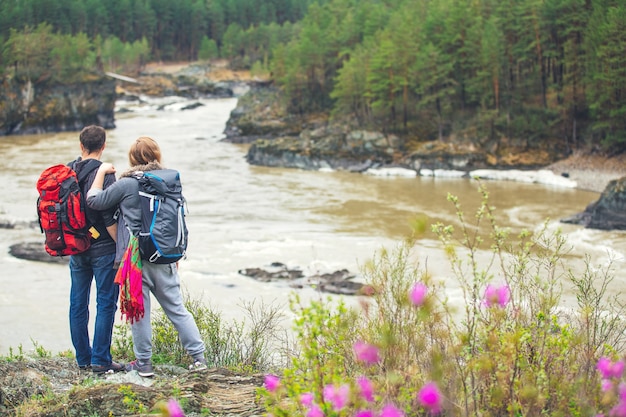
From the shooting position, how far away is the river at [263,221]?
1616 cm

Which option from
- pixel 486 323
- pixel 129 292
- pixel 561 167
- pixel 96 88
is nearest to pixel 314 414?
pixel 486 323

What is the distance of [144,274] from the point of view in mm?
5488

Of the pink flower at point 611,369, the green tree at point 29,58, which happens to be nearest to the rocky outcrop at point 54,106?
the green tree at point 29,58

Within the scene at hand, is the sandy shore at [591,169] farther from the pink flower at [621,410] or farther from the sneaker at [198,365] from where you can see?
the pink flower at [621,410]

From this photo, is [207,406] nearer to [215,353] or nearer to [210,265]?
[215,353]

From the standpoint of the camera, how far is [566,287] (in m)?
15.9

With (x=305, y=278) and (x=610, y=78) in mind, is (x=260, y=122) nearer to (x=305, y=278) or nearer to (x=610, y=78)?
(x=610, y=78)

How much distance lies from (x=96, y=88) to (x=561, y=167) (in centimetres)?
4140

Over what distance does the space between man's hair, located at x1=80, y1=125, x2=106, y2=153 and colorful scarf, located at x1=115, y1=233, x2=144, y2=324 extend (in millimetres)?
870

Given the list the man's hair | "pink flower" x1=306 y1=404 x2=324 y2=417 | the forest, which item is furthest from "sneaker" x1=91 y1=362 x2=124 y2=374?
the forest

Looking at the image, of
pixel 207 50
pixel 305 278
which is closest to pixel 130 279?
pixel 305 278

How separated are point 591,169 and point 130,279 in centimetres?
3345

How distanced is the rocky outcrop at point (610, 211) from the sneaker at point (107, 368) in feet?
70.6

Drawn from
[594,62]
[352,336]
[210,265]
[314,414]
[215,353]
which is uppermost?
[594,62]
